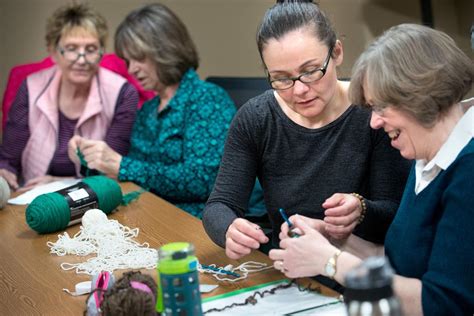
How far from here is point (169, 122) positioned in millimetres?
2820

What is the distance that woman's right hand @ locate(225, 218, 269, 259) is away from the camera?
1.64 metres

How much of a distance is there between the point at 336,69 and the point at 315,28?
0.16 m

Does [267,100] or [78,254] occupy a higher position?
[267,100]

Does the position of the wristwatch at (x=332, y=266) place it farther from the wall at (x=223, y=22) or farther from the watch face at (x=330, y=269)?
the wall at (x=223, y=22)

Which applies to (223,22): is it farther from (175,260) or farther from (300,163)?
(175,260)

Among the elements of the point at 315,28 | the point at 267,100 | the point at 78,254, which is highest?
the point at 315,28

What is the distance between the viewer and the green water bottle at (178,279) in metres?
1.21

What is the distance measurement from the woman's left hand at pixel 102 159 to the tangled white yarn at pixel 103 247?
0.67 m

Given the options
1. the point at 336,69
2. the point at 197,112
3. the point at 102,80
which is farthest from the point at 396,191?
the point at 102,80

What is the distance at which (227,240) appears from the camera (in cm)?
171

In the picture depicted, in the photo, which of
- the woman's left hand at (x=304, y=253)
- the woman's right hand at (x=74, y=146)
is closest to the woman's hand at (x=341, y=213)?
the woman's left hand at (x=304, y=253)

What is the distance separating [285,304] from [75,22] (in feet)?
6.76

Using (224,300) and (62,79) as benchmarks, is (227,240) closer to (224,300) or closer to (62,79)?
(224,300)

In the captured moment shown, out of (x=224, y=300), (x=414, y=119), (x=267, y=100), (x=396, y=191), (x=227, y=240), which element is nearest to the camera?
(x=414, y=119)
